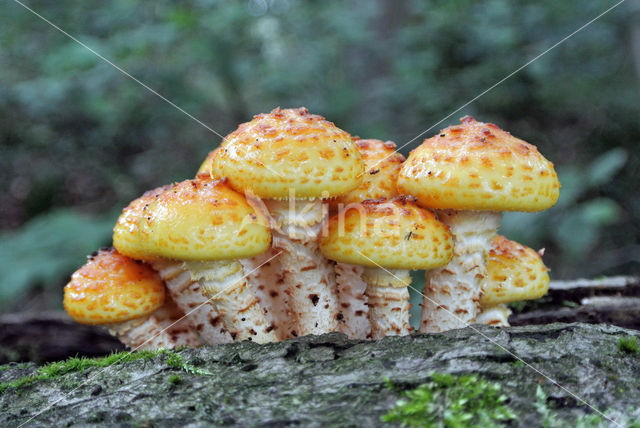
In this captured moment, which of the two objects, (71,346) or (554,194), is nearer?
(554,194)

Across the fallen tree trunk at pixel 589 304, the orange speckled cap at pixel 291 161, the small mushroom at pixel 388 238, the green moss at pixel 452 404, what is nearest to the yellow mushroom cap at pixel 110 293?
the orange speckled cap at pixel 291 161

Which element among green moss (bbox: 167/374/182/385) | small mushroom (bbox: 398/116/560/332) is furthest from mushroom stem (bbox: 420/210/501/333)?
green moss (bbox: 167/374/182/385)

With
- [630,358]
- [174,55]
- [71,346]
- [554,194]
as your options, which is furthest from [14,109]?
[630,358]

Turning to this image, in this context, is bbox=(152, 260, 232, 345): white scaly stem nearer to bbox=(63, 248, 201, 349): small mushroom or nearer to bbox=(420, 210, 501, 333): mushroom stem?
bbox=(63, 248, 201, 349): small mushroom

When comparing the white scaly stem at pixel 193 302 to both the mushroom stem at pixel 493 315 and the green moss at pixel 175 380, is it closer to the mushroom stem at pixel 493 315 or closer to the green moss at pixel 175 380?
the green moss at pixel 175 380

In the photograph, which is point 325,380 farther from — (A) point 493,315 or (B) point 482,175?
(A) point 493,315

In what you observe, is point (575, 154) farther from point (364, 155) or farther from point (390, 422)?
point (390, 422)
